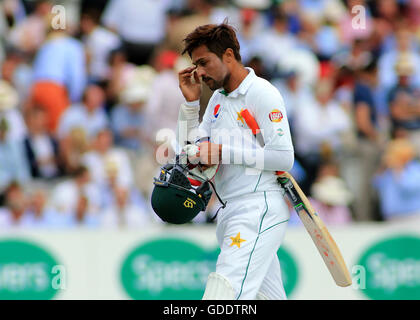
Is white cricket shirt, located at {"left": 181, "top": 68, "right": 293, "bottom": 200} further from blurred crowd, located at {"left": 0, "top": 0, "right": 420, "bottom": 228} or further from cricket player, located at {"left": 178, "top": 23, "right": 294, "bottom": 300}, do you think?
blurred crowd, located at {"left": 0, "top": 0, "right": 420, "bottom": 228}

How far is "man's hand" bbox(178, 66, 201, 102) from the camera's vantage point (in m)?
4.32

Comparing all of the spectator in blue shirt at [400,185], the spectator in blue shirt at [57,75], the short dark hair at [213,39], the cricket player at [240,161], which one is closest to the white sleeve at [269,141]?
the cricket player at [240,161]

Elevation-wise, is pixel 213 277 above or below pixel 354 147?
below

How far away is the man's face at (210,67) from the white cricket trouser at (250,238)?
0.69 meters

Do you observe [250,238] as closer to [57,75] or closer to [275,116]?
[275,116]

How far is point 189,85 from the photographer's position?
4355 millimetres

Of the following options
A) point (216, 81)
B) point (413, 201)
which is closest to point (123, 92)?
point (413, 201)

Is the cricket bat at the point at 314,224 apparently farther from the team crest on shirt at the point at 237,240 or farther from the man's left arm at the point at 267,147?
the team crest on shirt at the point at 237,240

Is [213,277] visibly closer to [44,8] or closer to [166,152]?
[166,152]

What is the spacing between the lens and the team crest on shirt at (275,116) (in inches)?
159

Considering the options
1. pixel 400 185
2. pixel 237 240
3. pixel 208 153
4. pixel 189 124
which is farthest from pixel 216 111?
pixel 400 185

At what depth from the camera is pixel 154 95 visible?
830 centimetres

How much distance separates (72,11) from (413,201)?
16.2 feet

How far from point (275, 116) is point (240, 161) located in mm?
321
